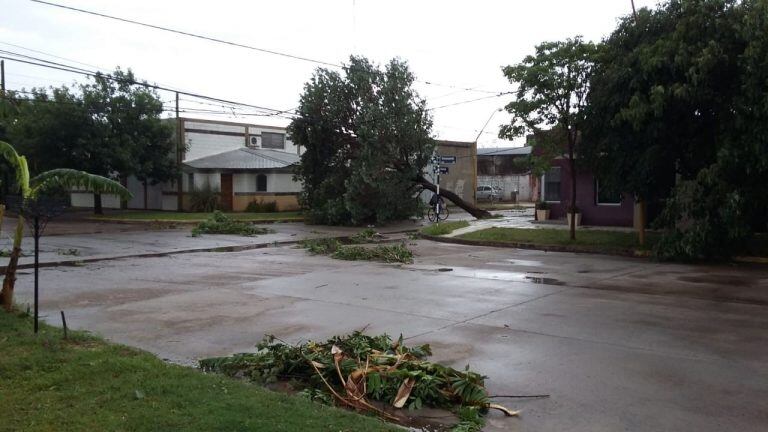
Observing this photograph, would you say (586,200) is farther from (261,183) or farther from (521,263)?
(261,183)

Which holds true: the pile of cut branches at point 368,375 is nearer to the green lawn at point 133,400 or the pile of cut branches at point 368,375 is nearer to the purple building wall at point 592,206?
the green lawn at point 133,400

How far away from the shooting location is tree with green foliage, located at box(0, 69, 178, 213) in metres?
32.5

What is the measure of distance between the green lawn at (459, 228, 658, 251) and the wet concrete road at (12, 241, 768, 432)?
Result: 2.96 metres

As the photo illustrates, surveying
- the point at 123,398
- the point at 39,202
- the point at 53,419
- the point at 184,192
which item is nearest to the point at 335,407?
the point at 123,398

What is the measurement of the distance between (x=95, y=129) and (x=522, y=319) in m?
30.6

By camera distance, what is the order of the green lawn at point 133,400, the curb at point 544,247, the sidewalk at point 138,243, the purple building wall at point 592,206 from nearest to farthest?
the green lawn at point 133,400 → the sidewalk at point 138,243 → the curb at point 544,247 → the purple building wall at point 592,206

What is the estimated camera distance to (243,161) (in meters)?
39.7

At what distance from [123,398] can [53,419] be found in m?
0.57

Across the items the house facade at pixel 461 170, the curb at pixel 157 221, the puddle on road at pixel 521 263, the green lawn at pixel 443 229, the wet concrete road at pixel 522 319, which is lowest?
the wet concrete road at pixel 522 319

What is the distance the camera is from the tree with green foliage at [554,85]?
18.2 meters

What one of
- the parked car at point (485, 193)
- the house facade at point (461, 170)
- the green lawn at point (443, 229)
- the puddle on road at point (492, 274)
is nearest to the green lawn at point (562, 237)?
the green lawn at point (443, 229)

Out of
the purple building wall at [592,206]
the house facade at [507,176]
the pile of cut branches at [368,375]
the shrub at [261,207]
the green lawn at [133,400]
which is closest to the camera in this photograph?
the green lawn at [133,400]

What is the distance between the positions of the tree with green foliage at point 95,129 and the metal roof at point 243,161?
3.39m

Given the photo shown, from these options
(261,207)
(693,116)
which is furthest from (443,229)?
(261,207)
